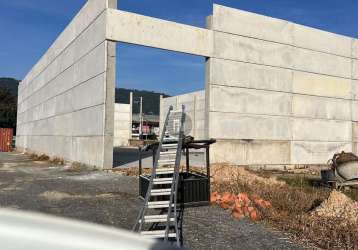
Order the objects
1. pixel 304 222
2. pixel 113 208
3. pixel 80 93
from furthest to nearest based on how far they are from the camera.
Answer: pixel 80 93 < pixel 113 208 < pixel 304 222

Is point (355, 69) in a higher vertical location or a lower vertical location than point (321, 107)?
higher

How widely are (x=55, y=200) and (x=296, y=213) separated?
20.1ft

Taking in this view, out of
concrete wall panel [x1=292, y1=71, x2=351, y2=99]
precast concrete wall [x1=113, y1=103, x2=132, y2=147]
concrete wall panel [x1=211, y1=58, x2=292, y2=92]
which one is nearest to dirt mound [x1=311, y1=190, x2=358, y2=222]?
concrete wall panel [x1=211, y1=58, x2=292, y2=92]

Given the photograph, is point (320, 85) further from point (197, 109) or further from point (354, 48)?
point (197, 109)

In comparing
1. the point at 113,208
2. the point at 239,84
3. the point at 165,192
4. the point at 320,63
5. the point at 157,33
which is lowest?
the point at 113,208

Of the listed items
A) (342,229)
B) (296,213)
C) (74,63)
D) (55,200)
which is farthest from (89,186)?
(74,63)

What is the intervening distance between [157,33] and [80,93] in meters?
5.82

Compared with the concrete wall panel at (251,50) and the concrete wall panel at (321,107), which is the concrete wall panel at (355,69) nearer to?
the concrete wall panel at (321,107)

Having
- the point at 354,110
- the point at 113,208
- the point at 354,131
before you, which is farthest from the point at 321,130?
the point at 113,208

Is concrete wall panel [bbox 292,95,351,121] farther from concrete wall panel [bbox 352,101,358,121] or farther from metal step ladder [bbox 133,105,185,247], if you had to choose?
metal step ladder [bbox 133,105,185,247]

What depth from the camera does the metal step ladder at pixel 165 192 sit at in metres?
6.56

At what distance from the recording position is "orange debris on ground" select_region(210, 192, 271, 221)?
841cm

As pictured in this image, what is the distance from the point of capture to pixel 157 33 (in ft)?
59.7

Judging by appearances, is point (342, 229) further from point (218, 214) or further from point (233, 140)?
point (233, 140)
